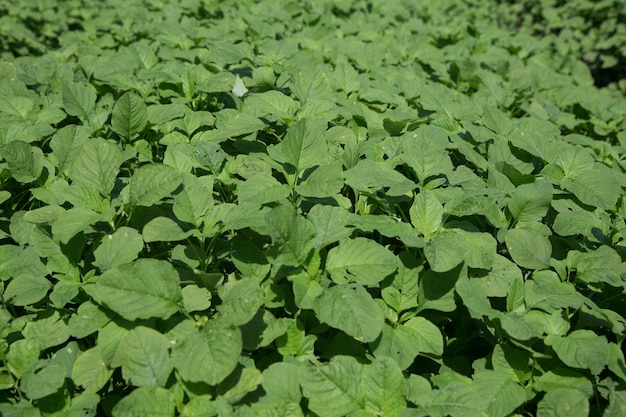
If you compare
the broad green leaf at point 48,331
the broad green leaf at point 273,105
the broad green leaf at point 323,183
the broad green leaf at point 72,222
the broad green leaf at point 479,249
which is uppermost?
the broad green leaf at point 273,105

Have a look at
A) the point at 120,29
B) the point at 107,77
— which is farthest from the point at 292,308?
the point at 120,29

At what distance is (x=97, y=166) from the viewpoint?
1.89 metres

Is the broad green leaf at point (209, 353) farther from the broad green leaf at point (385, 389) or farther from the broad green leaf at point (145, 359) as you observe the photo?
the broad green leaf at point (385, 389)


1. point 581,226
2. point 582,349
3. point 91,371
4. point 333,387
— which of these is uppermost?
point 581,226

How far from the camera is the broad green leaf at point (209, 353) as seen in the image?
1384 millimetres

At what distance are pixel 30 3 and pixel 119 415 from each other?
5.05m

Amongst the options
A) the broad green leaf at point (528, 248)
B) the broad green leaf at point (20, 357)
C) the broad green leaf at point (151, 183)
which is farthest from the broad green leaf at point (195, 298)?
the broad green leaf at point (528, 248)

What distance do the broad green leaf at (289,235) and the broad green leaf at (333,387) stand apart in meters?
0.32

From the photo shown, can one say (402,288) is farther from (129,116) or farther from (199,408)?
(129,116)

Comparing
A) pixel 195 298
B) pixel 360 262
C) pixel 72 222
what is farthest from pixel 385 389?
pixel 72 222

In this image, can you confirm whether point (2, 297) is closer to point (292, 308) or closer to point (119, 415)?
point (119, 415)

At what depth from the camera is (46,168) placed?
6.75ft

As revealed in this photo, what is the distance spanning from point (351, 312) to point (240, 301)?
1.04ft

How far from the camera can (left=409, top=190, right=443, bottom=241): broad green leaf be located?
1.83 metres
